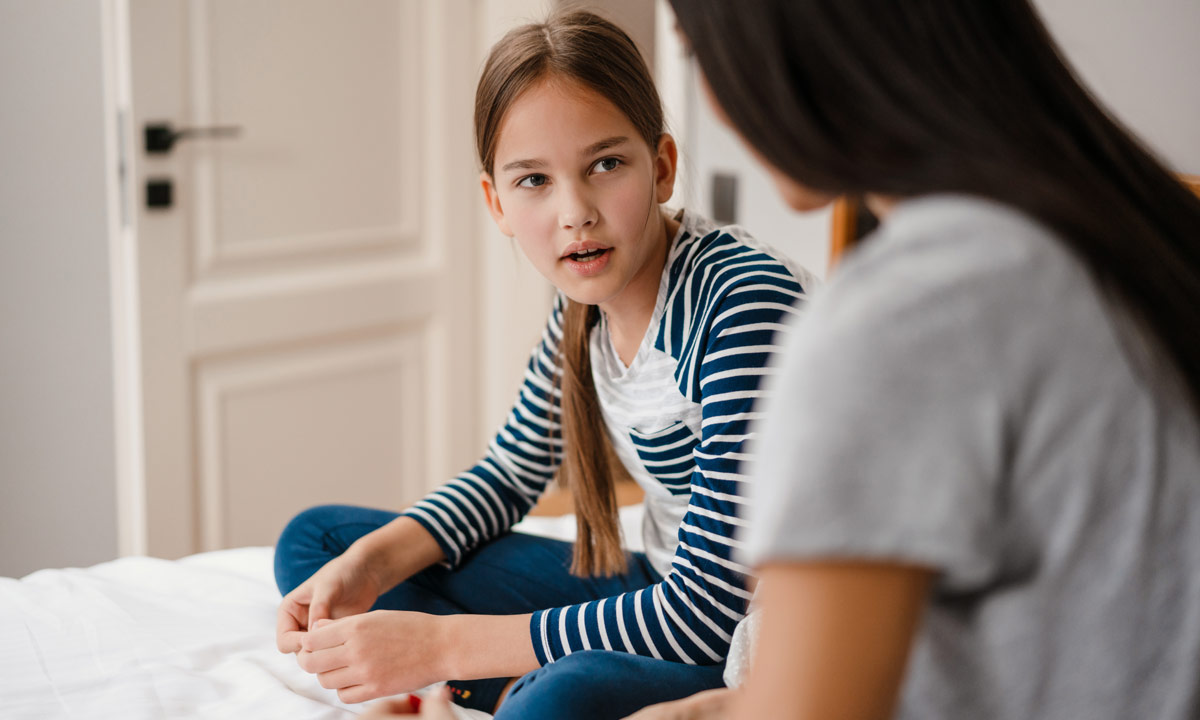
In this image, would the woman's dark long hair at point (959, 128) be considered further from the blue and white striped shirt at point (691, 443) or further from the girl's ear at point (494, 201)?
Result: the girl's ear at point (494, 201)

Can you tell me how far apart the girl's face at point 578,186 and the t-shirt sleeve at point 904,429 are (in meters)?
0.59

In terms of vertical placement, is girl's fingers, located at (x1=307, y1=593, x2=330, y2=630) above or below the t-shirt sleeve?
below

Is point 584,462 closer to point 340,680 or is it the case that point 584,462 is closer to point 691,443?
point 691,443

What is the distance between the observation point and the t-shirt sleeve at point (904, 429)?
51 cm

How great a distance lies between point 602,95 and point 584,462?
400mm

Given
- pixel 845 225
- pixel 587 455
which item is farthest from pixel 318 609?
pixel 845 225

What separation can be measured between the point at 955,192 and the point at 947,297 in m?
0.08

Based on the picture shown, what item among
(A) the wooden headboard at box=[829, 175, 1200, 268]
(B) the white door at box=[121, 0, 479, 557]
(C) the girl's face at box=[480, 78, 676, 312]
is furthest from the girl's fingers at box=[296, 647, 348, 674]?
(A) the wooden headboard at box=[829, 175, 1200, 268]

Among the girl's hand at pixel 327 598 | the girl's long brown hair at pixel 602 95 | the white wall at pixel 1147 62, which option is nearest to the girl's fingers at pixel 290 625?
the girl's hand at pixel 327 598

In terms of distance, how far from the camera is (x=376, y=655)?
1021 mm

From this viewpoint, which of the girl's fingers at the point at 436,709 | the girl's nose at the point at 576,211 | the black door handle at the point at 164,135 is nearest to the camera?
the girl's fingers at the point at 436,709

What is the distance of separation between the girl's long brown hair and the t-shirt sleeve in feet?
2.10

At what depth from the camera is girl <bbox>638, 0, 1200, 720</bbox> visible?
513mm

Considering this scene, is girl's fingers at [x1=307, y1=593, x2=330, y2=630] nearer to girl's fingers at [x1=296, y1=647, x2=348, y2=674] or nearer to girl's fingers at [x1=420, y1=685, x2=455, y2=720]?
girl's fingers at [x1=296, y1=647, x2=348, y2=674]
